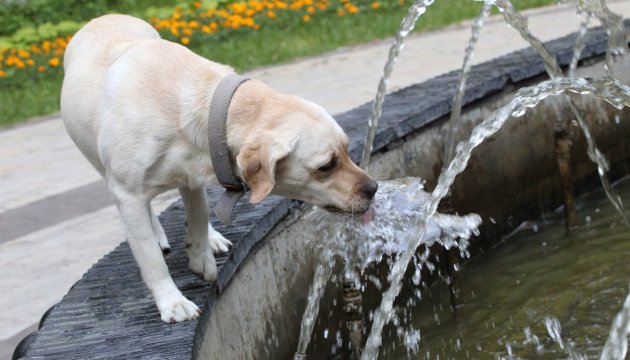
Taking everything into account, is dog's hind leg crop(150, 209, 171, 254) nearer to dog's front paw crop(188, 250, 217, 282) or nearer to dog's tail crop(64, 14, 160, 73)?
dog's front paw crop(188, 250, 217, 282)

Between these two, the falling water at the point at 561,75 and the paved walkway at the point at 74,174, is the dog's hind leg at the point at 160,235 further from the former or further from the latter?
the falling water at the point at 561,75

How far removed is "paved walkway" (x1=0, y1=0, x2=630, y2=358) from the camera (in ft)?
21.3

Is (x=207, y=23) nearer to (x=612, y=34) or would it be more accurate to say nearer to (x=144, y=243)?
(x=612, y=34)

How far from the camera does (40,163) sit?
941 cm

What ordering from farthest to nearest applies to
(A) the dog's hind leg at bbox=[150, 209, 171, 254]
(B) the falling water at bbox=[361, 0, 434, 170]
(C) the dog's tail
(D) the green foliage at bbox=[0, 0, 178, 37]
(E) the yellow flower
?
(D) the green foliage at bbox=[0, 0, 178, 37] → (E) the yellow flower → (B) the falling water at bbox=[361, 0, 434, 170] → (A) the dog's hind leg at bbox=[150, 209, 171, 254] → (C) the dog's tail

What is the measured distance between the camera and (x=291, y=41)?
1330 centimetres

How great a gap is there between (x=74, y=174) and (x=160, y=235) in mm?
3942

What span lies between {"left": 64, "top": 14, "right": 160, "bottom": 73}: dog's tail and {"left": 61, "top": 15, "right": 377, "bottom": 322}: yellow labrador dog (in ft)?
0.87

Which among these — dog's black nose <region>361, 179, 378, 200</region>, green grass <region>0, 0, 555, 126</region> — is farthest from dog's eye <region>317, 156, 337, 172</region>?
green grass <region>0, 0, 555, 126</region>

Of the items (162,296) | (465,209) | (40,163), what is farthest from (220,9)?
(162,296)

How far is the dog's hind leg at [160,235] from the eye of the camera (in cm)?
505

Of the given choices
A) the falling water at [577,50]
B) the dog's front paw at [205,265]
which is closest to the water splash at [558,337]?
the dog's front paw at [205,265]

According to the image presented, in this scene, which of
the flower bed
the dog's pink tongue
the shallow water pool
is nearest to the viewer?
the dog's pink tongue

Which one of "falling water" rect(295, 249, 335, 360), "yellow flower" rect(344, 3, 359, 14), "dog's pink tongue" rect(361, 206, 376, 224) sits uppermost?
"dog's pink tongue" rect(361, 206, 376, 224)
